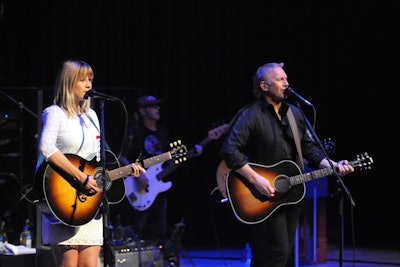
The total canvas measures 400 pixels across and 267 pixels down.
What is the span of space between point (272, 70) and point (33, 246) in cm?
319

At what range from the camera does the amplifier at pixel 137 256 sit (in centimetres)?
708

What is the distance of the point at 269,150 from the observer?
5809 millimetres

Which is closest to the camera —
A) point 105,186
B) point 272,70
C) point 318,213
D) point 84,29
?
point 105,186

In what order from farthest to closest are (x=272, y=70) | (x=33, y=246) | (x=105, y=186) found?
(x=33, y=246), (x=272, y=70), (x=105, y=186)

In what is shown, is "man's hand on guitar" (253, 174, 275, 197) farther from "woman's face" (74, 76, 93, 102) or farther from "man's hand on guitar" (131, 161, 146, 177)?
"woman's face" (74, 76, 93, 102)

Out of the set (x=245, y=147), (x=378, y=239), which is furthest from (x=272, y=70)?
(x=378, y=239)

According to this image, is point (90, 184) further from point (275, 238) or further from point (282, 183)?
point (282, 183)

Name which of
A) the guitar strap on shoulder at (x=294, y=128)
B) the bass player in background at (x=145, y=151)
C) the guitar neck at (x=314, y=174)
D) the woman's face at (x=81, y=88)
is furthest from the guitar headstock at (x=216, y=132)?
the woman's face at (x=81, y=88)

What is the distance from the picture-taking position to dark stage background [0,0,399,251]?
400 inches

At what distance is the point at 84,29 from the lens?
33.5ft

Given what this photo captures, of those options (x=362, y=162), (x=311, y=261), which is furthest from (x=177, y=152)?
(x=311, y=261)

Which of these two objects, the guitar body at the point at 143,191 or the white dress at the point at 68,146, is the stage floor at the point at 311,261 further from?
the white dress at the point at 68,146

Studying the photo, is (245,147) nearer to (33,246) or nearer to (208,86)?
(33,246)

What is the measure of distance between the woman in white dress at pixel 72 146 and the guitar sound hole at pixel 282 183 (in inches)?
58.2
